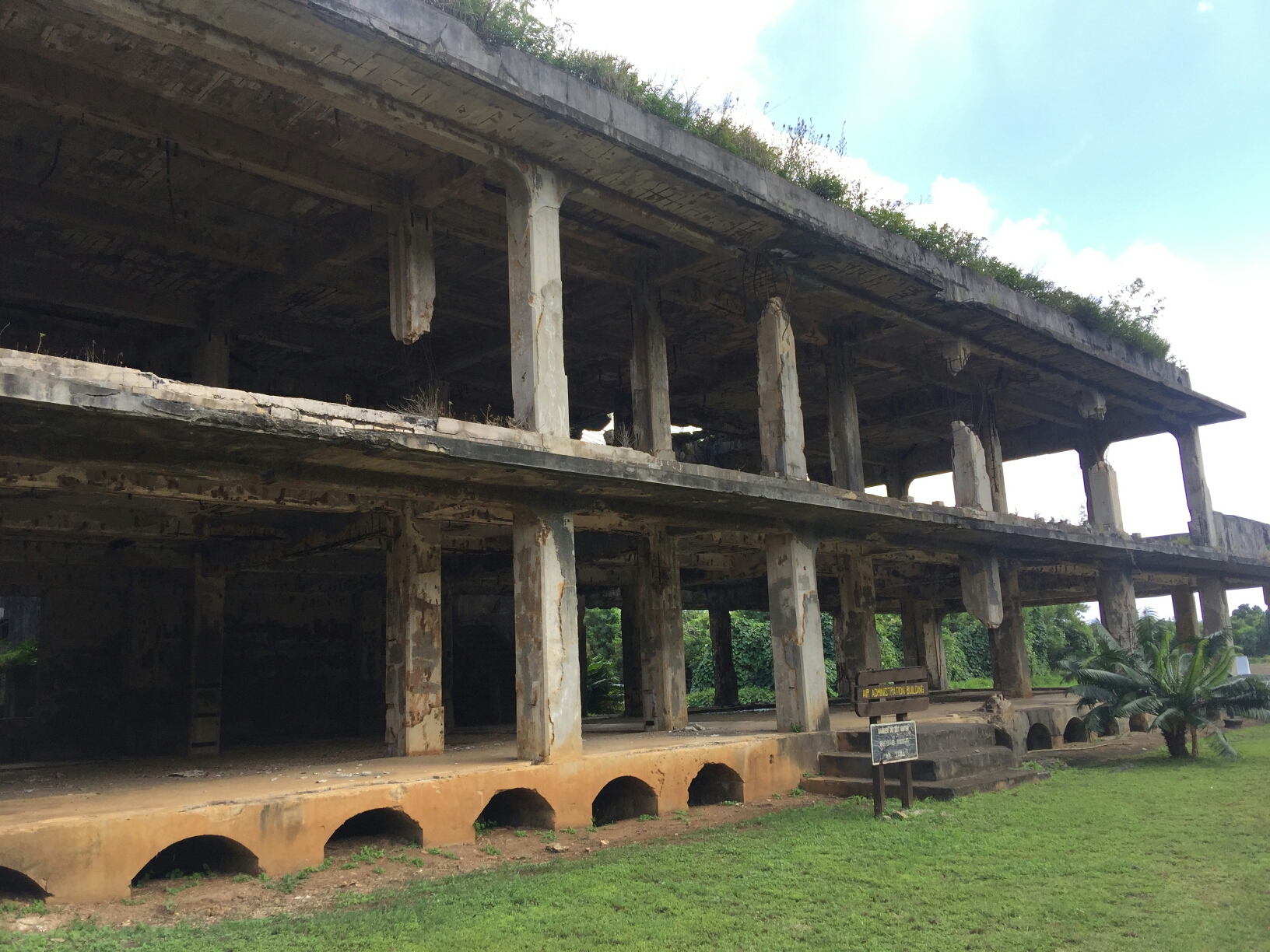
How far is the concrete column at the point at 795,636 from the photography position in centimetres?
1252

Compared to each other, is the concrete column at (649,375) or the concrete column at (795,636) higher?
the concrete column at (649,375)

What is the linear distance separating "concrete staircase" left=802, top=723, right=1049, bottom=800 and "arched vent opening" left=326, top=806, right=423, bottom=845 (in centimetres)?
499

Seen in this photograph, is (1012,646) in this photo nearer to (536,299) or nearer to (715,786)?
(715,786)

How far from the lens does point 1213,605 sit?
22.3 meters

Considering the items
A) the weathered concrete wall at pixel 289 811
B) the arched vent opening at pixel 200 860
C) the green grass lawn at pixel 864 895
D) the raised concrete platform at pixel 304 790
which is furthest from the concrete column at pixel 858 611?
the arched vent opening at pixel 200 860

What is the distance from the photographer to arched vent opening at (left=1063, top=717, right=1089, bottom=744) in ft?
54.9

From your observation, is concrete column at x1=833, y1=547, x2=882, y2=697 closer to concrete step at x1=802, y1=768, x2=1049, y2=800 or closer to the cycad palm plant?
the cycad palm plant

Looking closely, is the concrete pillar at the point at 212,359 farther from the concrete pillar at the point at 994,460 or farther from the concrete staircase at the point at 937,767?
the concrete pillar at the point at 994,460

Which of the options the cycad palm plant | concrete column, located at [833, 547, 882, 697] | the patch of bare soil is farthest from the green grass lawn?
concrete column, located at [833, 547, 882, 697]

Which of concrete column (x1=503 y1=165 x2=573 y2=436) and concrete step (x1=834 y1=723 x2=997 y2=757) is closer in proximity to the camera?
concrete column (x1=503 y1=165 x2=573 y2=436)

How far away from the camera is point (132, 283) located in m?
11.9

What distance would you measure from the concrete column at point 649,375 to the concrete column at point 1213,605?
16.1 metres

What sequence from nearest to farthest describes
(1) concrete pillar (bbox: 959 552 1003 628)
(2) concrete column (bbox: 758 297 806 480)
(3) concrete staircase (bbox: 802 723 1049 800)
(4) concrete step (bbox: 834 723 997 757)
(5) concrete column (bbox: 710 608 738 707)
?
(3) concrete staircase (bbox: 802 723 1049 800), (4) concrete step (bbox: 834 723 997 757), (2) concrete column (bbox: 758 297 806 480), (1) concrete pillar (bbox: 959 552 1003 628), (5) concrete column (bbox: 710 608 738 707)

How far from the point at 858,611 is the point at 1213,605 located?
10334mm
